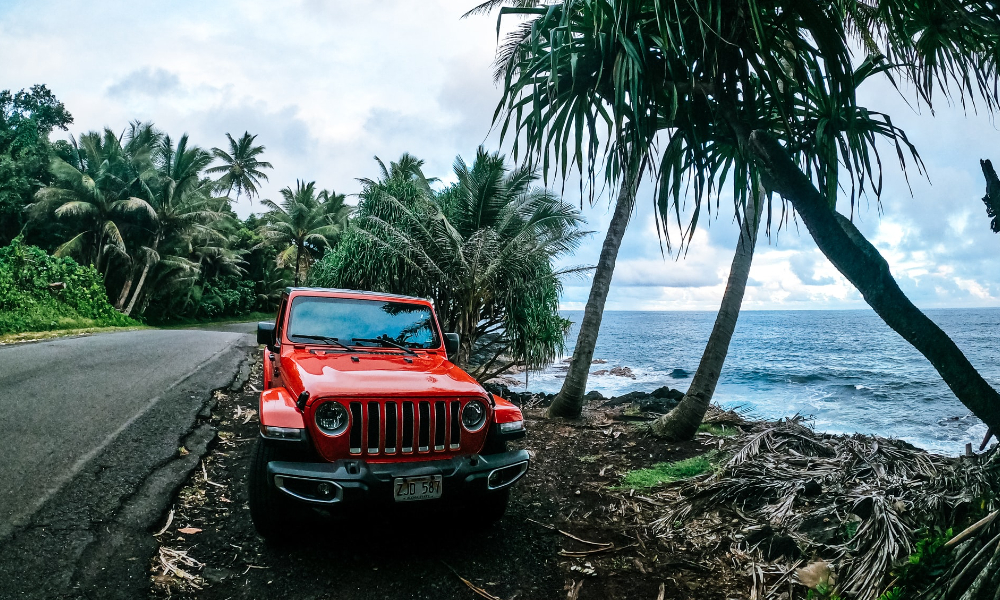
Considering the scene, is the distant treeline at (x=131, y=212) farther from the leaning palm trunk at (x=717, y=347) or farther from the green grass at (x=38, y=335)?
the leaning palm trunk at (x=717, y=347)

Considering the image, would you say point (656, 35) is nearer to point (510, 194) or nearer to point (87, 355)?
point (510, 194)

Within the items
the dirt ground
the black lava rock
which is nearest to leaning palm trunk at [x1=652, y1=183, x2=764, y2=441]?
the dirt ground

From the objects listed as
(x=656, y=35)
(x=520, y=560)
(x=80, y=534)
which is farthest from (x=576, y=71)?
(x=80, y=534)

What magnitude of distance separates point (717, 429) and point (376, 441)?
6198 mm

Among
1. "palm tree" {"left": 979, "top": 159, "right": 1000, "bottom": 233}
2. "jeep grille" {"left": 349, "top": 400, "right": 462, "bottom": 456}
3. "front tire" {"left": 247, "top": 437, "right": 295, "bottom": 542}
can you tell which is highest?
"palm tree" {"left": 979, "top": 159, "right": 1000, "bottom": 233}

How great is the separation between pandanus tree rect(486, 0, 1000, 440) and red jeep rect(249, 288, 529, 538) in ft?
6.44

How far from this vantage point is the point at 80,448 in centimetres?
514

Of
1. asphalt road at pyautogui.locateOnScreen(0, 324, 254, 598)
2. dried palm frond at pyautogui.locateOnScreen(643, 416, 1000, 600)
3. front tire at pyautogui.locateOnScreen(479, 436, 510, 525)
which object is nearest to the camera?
dried palm frond at pyautogui.locateOnScreen(643, 416, 1000, 600)

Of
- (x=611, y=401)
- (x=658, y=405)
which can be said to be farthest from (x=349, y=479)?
(x=611, y=401)

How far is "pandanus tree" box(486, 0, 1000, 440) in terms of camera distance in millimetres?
3094

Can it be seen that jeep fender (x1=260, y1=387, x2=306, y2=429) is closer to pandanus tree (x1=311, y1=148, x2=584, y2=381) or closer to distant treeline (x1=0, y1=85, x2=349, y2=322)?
pandanus tree (x1=311, y1=148, x2=584, y2=381)

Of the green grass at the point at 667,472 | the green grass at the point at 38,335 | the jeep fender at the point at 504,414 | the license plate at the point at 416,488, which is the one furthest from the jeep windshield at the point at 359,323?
the green grass at the point at 38,335

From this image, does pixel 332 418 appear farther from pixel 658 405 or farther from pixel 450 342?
pixel 658 405

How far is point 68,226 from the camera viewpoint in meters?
27.1
